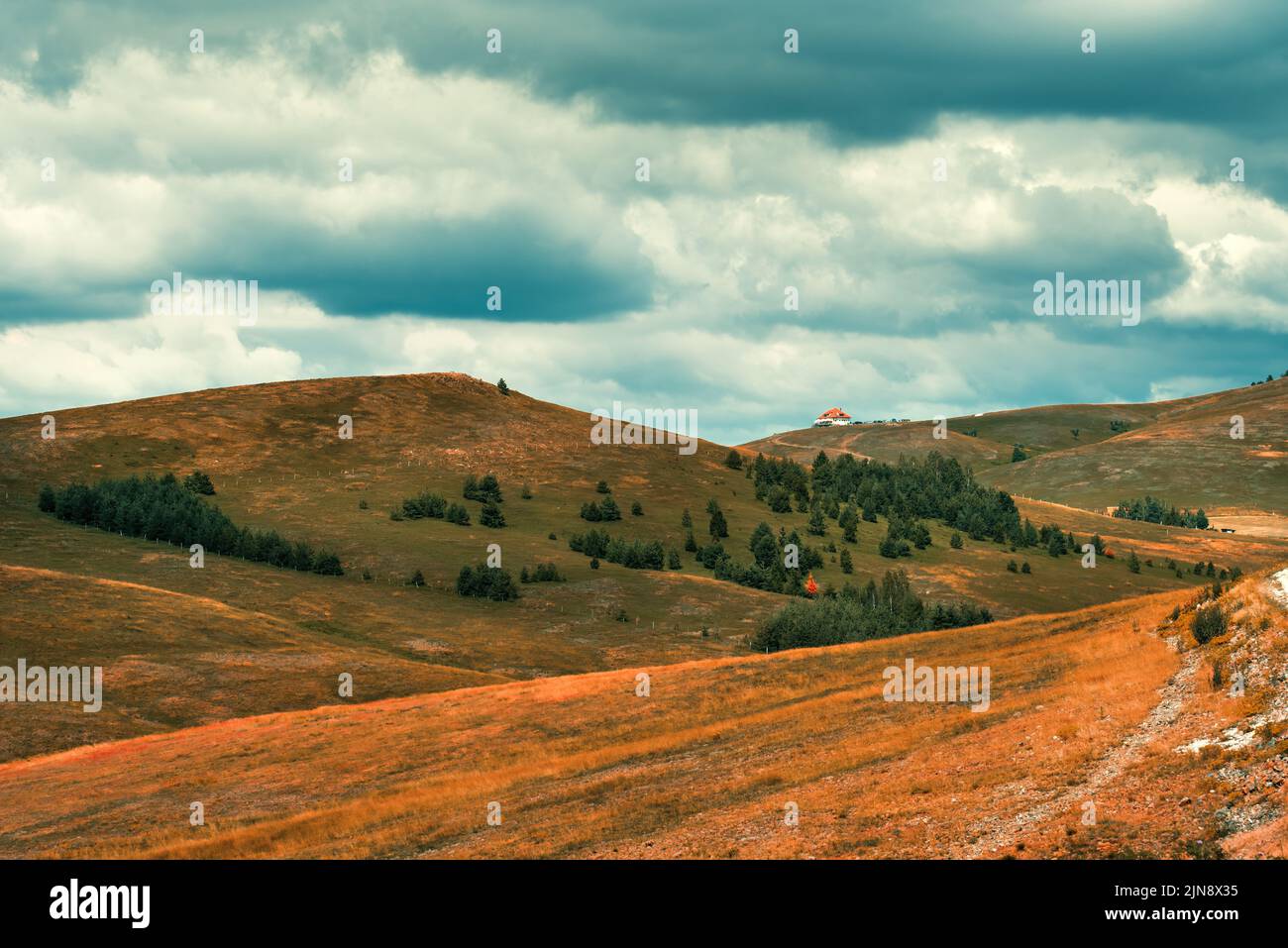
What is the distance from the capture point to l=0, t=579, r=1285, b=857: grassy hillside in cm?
2602

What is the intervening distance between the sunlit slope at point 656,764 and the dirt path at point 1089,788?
1.25 ft

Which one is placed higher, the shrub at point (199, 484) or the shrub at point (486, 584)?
the shrub at point (199, 484)

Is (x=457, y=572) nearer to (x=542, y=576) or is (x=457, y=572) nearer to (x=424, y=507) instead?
(x=542, y=576)

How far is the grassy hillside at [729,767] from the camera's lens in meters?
26.0

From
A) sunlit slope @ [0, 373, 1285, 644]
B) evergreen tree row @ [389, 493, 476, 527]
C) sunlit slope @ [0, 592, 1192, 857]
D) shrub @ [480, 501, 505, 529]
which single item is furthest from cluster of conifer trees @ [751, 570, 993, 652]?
evergreen tree row @ [389, 493, 476, 527]

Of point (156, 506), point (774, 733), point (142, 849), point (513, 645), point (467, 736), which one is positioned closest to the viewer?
point (142, 849)

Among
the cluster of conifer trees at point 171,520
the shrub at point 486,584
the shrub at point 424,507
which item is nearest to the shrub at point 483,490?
the shrub at point 424,507

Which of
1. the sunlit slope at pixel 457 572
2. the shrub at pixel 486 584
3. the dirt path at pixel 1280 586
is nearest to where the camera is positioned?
the dirt path at pixel 1280 586

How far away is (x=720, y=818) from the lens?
3044cm

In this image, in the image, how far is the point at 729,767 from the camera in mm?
37594

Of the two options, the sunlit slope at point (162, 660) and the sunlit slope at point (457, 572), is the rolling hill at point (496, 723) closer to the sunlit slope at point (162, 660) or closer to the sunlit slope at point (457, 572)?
the sunlit slope at point (162, 660)
